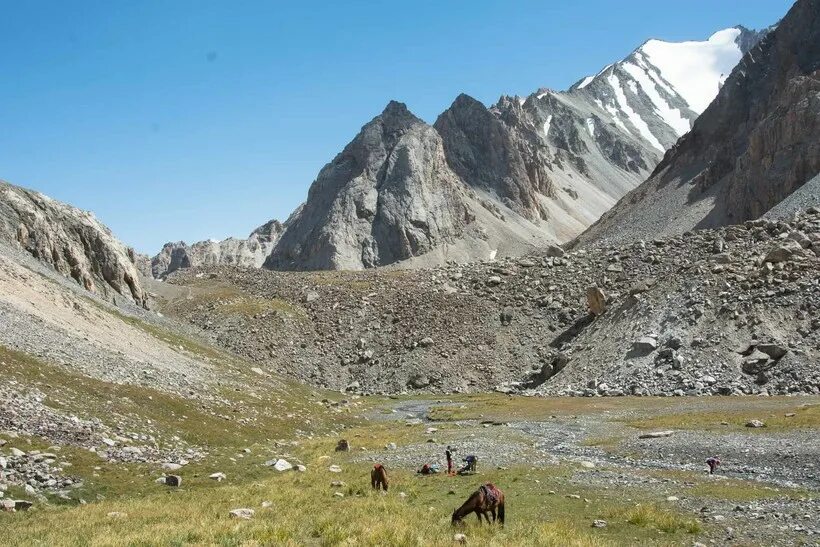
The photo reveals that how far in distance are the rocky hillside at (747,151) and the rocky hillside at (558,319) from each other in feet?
136

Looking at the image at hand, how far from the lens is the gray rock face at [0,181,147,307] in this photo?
234ft

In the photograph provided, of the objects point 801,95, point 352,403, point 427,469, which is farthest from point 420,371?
point 801,95

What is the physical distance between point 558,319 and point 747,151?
77.7 m

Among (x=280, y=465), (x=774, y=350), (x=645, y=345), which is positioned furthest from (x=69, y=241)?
(x=774, y=350)

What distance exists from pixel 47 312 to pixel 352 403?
108 feet

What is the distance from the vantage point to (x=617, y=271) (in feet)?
331

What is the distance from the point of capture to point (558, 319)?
9662cm

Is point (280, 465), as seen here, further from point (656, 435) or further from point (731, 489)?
point (656, 435)

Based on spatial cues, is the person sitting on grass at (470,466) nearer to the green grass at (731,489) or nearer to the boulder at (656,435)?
the green grass at (731,489)

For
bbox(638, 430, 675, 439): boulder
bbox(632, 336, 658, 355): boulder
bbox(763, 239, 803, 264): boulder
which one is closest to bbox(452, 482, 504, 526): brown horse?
bbox(638, 430, 675, 439): boulder

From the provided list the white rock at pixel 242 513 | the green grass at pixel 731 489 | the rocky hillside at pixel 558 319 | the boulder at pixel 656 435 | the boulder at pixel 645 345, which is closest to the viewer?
the white rock at pixel 242 513

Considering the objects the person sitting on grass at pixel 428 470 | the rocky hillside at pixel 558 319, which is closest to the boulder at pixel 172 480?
the person sitting on grass at pixel 428 470

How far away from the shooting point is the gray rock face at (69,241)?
7144 centimetres

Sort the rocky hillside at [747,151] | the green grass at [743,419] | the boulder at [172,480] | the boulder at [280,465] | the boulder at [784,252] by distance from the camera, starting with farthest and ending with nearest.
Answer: the rocky hillside at [747,151] → the boulder at [784,252] → the green grass at [743,419] → the boulder at [280,465] → the boulder at [172,480]
